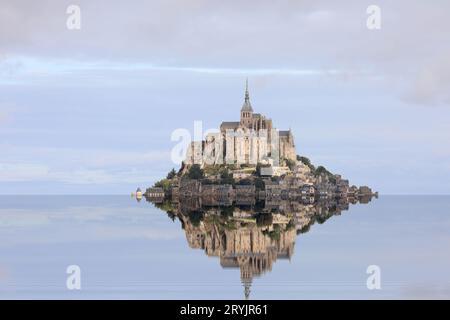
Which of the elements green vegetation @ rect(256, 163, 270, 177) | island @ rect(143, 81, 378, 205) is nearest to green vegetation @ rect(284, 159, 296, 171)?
island @ rect(143, 81, 378, 205)

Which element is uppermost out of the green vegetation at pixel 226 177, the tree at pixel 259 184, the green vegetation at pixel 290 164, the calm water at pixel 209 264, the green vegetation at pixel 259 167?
the green vegetation at pixel 290 164

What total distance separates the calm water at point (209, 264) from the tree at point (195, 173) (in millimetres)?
90303

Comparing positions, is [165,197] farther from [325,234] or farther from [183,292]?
[183,292]

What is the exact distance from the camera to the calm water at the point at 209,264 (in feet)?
116

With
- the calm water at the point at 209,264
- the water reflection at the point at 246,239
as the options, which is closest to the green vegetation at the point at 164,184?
the water reflection at the point at 246,239

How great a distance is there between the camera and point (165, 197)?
16975 cm

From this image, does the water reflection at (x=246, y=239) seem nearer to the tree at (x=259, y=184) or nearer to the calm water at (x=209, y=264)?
the calm water at (x=209, y=264)

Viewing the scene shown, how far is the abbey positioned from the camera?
563 feet

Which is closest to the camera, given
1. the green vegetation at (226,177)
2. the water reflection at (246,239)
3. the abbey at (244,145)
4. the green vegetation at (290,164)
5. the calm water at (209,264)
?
the calm water at (209,264)

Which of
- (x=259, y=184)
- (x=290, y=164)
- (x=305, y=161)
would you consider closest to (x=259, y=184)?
(x=259, y=184)

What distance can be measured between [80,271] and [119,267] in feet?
6.70

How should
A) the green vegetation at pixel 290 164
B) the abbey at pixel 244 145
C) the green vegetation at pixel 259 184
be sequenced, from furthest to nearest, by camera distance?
the green vegetation at pixel 290 164, the abbey at pixel 244 145, the green vegetation at pixel 259 184

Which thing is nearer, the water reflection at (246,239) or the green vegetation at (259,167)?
the water reflection at (246,239)
